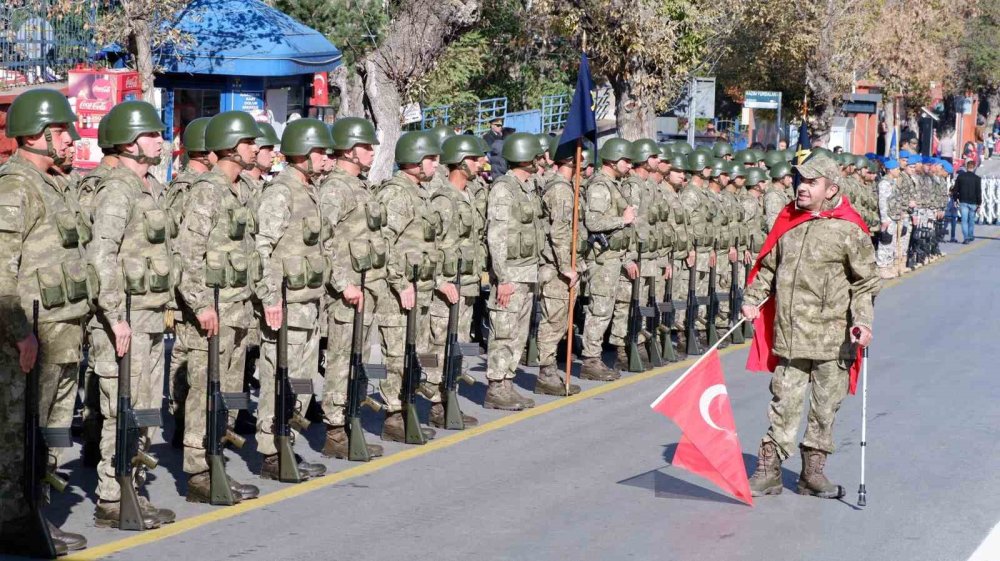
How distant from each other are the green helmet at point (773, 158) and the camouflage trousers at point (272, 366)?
39.9 ft

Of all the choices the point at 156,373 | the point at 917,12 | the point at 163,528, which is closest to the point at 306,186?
the point at 156,373

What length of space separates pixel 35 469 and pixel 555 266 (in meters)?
6.82

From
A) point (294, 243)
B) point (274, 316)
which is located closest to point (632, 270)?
point (294, 243)

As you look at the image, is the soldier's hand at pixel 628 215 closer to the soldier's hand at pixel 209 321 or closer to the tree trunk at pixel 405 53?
the soldier's hand at pixel 209 321

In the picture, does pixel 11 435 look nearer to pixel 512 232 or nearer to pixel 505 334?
pixel 505 334

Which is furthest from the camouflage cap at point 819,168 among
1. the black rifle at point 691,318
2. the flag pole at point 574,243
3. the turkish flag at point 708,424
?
the black rifle at point 691,318

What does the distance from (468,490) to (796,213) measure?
277 cm

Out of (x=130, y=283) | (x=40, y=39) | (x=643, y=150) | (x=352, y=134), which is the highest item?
(x=40, y=39)

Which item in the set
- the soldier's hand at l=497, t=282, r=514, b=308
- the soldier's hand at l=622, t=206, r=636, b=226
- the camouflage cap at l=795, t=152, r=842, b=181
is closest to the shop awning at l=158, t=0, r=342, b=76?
the soldier's hand at l=622, t=206, r=636, b=226

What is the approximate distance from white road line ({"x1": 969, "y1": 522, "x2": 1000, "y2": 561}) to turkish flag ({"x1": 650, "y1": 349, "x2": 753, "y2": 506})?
1442 mm

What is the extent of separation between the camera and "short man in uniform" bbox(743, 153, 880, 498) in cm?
960

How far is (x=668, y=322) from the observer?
16.4 m

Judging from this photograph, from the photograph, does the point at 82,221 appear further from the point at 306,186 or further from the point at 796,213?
the point at 796,213

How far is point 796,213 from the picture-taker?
9836 mm
